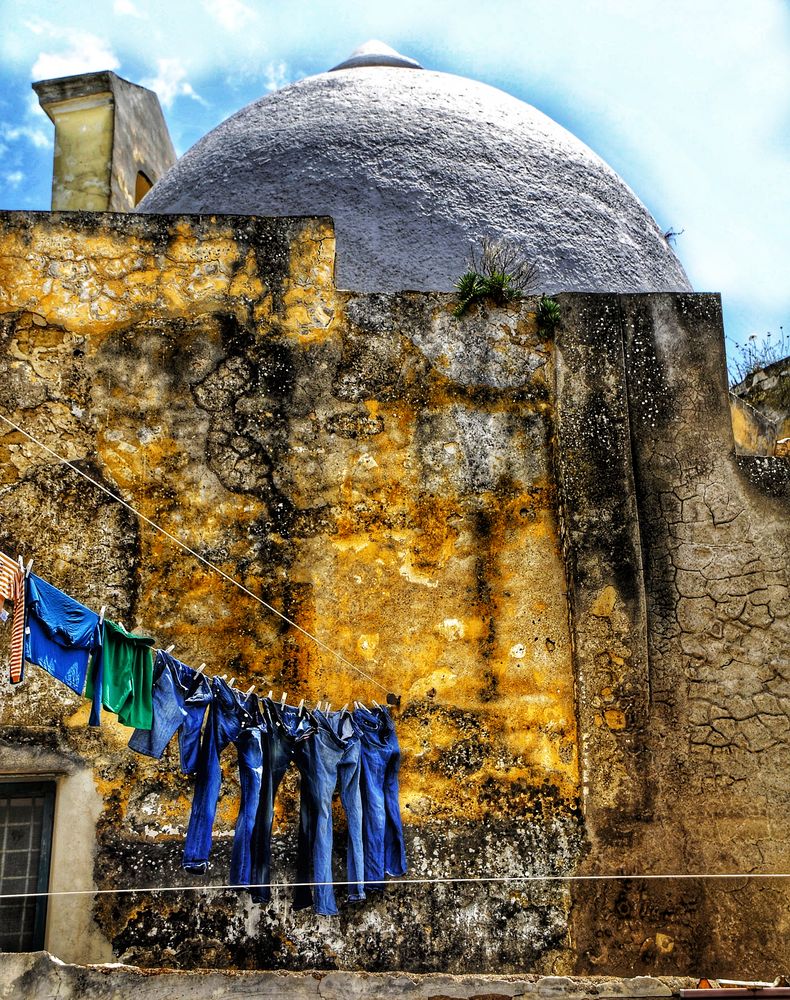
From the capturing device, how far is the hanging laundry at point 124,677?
505 centimetres

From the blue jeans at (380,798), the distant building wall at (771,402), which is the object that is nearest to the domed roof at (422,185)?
the distant building wall at (771,402)

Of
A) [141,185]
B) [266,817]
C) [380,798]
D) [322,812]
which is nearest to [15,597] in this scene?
[266,817]

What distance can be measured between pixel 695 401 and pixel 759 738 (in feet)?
6.20

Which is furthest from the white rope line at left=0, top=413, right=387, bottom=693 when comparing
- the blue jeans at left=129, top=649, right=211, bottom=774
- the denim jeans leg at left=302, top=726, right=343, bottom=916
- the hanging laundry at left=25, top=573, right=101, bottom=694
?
the hanging laundry at left=25, top=573, right=101, bottom=694

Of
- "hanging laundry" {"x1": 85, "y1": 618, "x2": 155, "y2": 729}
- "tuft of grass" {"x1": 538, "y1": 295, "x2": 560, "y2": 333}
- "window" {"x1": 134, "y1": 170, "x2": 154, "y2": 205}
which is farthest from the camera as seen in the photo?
"window" {"x1": 134, "y1": 170, "x2": 154, "y2": 205}

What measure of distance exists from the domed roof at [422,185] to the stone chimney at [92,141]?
0.85 meters

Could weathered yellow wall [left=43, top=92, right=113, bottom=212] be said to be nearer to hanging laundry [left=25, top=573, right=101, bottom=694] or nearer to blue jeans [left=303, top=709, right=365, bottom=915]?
hanging laundry [left=25, top=573, right=101, bottom=694]

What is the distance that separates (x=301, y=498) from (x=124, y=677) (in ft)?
5.29

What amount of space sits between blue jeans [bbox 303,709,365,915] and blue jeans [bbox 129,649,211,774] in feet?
1.93

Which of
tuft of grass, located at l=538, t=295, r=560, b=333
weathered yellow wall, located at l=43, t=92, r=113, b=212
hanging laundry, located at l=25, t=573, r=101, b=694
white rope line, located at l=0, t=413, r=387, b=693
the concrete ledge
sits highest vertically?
weathered yellow wall, located at l=43, t=92, r=113, b=212

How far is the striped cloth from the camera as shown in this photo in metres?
4.83

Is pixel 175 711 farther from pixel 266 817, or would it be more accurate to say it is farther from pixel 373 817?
pixel 373 817

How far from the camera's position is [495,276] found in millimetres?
6676

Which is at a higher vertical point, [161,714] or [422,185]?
[422,185]
